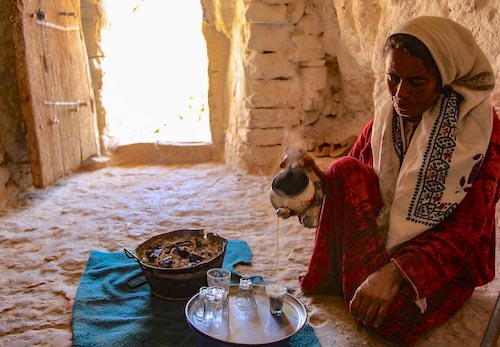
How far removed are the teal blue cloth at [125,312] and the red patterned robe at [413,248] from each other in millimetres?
321

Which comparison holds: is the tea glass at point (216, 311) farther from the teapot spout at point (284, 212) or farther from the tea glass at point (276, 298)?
the teapot spout at point (284, 212)

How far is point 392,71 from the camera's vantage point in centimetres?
162

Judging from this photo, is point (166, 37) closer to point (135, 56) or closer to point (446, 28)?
point (135, 56)

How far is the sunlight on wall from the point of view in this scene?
20.2ft

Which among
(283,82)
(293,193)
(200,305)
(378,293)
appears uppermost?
(283,82)

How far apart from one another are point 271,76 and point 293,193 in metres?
2.46

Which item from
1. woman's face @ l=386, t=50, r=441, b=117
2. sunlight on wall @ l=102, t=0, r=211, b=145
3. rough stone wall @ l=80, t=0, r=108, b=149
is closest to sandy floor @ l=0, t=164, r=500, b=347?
rough stone wall @ l=80, t=0, r=108, b=149

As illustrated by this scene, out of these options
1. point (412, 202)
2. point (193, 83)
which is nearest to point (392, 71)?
point (412, 202)

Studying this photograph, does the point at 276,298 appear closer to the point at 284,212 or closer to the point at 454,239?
the point at 284,212

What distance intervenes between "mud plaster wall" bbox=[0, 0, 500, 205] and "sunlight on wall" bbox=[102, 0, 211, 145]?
144 cm

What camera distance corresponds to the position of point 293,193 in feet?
5.88

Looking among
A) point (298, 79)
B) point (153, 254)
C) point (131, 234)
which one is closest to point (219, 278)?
point (153, 254)

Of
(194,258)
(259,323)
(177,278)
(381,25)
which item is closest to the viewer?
(259,323)

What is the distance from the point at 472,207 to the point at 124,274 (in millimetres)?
1603
